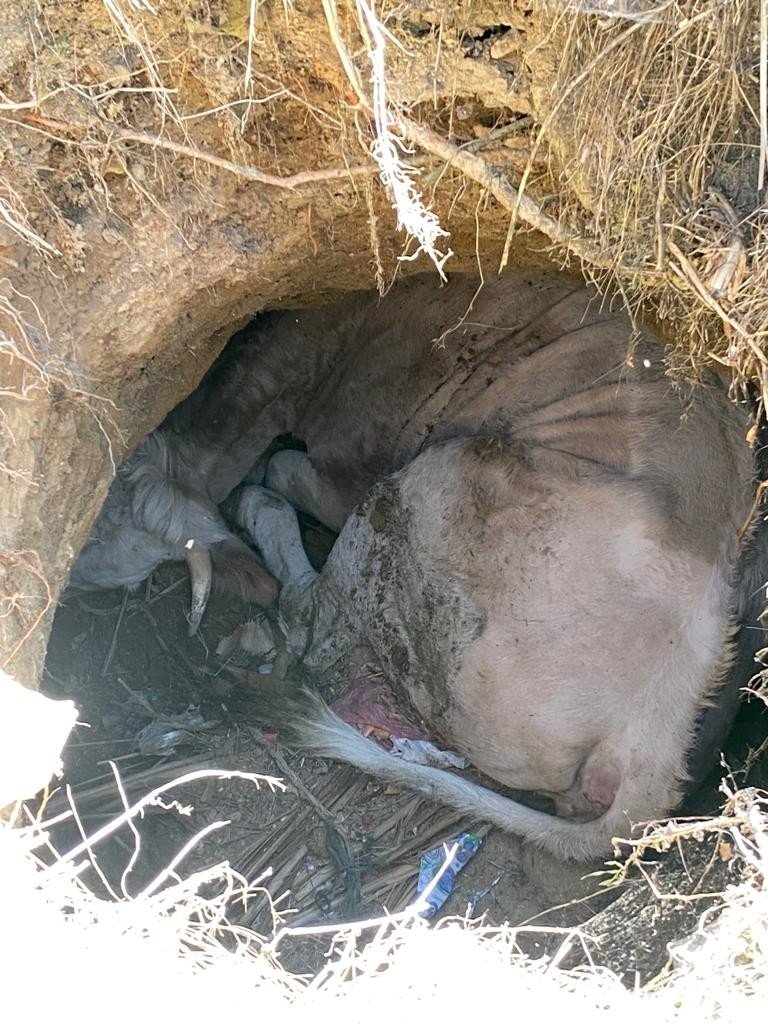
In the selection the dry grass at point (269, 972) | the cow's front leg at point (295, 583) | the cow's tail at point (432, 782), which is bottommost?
the cow's tail at point (432, 782)

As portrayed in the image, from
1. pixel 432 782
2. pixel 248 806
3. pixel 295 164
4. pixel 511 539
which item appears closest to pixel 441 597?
pixel 511 539

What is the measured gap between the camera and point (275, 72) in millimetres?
2277

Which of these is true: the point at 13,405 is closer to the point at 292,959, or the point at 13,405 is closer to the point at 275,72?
the point at 275,72

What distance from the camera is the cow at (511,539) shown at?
9.71 ft

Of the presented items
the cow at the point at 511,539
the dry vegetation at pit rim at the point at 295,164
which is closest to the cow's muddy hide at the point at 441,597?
the cow at the point at 511,539

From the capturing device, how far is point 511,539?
334cm

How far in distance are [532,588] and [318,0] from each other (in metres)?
1.96

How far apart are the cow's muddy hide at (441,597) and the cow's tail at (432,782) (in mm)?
10

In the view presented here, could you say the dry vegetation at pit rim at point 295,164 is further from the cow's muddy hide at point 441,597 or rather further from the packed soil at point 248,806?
the packed soil at point 248,806

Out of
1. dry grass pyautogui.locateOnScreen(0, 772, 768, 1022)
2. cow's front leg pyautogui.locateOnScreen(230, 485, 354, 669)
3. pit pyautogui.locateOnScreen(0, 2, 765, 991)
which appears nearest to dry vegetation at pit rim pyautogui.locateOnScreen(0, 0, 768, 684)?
pit pyautogui.locateOnScreen(0, 2, 765, 991)

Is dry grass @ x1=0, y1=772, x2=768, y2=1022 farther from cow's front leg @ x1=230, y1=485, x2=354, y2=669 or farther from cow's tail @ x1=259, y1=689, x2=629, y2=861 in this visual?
cow's front leg @ x1=230, y1=485, x2=354, y2=669

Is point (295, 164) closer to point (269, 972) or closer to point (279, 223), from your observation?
point (279, 223)

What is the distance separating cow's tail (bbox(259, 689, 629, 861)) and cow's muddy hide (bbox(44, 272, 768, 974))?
0.01 meters

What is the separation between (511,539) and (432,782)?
971mm
